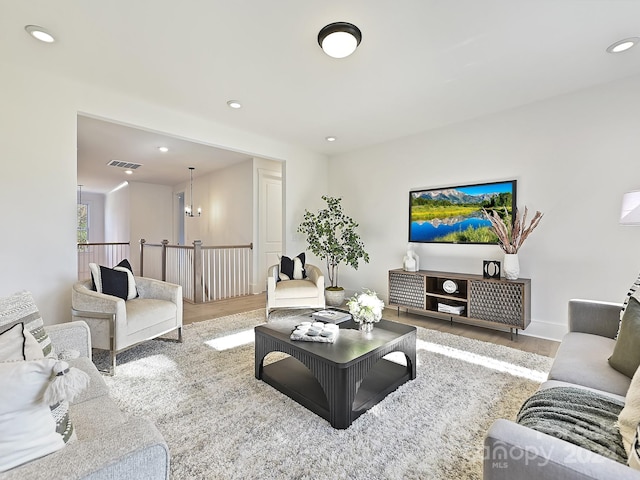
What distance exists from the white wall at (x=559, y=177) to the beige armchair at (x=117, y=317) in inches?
129

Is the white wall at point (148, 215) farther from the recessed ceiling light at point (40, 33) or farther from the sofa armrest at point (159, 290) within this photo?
the recessed ceiling light at point (40, 33)

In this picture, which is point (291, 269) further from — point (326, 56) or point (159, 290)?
point (326, 56)

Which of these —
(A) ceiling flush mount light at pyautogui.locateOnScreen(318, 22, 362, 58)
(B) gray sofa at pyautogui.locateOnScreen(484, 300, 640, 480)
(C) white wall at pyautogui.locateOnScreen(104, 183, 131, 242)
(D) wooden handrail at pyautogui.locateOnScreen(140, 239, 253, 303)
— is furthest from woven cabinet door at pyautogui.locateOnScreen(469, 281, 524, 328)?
(C) white wall at pyautogui.locateOnScreen(104, 183, 131, 242)

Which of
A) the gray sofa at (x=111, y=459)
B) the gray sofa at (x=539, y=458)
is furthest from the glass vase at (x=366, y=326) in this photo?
the gray sofa at (x=111, y=459)

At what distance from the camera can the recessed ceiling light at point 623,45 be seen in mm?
2236

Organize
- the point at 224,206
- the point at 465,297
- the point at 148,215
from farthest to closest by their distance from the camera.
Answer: the point at 148,215 → the point at 224,206 → the point at 465,297

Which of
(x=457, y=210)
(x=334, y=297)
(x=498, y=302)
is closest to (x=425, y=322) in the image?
(x=498, y=302)

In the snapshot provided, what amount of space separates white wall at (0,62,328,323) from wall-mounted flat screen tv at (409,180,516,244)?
3701mm

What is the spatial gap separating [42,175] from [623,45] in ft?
16.4

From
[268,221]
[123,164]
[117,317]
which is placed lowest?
[117,317]

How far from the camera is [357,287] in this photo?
5.09 metres

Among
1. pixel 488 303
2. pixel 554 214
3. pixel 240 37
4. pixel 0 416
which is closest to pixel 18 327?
pixel 0 416

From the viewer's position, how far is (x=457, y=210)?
12.7 feet

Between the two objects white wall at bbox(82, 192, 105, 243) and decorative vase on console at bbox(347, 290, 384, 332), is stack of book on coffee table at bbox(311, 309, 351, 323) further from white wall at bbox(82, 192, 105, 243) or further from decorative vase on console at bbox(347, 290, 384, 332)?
white wall at bbox(82, 192, 105, 243)
